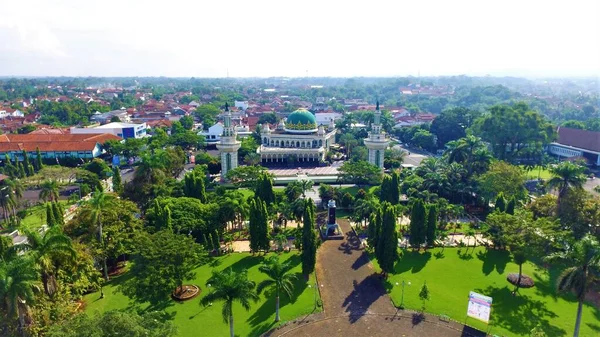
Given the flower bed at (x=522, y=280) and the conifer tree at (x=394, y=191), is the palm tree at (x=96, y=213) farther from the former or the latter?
the flower bed at (x=522, y=280)

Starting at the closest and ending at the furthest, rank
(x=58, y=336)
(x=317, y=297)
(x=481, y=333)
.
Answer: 1. (x=58, y=336)
2. (x=481, y=333)
3. (x=317, y=297)

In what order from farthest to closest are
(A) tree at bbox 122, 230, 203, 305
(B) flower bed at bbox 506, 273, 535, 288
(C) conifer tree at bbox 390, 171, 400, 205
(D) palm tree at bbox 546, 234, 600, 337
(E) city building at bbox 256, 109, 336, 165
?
1. (E) city building at bbox 256, 109, 336, 165
2. (C) conifer tree at bbox 390, 171, 400, 205
3. (B) flower bed at bbox 506, 273, 535, 288
4. (A) tree at bbox 122, 230, 203, 305
5. (D) palm tree at bbox 546, 234, 600, 337

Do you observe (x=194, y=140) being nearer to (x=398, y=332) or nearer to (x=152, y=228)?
(x=152, y=228)

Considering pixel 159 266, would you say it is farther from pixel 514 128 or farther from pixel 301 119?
pixel 514 128

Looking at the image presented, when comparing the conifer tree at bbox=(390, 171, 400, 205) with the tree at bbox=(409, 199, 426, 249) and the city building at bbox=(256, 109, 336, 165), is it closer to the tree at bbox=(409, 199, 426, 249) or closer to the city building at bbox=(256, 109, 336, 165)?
the tree at bbox=(409, 199, 426, 249)

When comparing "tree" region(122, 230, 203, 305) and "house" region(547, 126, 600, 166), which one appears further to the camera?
"house" region(547, 126, 600, 166)

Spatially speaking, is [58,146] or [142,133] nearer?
[58,146]

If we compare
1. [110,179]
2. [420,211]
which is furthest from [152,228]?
Answer: [110,179]

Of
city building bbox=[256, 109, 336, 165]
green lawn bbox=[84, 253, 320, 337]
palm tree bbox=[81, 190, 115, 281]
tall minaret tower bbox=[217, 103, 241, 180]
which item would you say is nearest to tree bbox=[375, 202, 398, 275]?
green lawn bbox=[84, 253, 320, 337]

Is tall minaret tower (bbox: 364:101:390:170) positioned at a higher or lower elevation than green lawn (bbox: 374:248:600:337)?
higher
